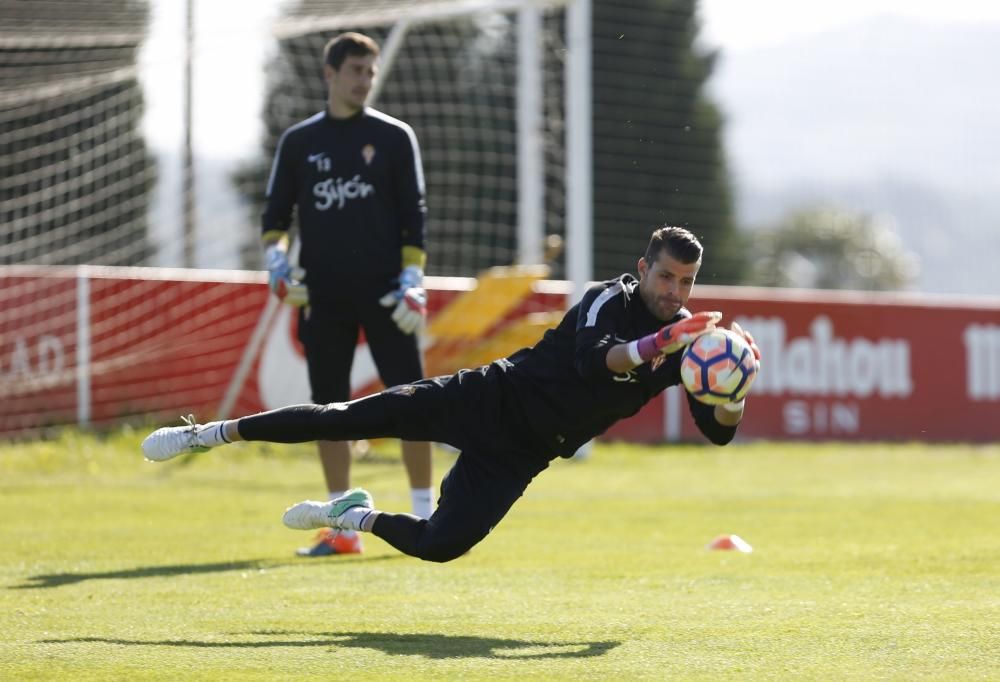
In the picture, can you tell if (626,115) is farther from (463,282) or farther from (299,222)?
(299,222)

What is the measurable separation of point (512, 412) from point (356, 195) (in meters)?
2.42

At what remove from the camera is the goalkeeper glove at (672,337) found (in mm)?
5441

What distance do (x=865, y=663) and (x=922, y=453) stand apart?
12212 millimetres

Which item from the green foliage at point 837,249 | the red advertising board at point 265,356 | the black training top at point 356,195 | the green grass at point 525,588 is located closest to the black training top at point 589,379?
the green grass at point 525,588

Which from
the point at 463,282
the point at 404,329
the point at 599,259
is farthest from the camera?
the point at 599,259

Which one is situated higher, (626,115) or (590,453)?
(626,115)

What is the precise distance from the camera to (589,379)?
6.04 m

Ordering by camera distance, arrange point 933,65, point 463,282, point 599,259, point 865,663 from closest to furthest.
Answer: point 865,663, point 463,282, point 599,259, point 933,65

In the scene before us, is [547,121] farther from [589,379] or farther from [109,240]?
[589,379]

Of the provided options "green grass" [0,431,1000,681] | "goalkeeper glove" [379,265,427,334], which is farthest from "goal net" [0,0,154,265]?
"goalkeeper glove" [379,265,427,334]

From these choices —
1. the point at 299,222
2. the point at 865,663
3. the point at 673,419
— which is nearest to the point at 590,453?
the point at 673,419

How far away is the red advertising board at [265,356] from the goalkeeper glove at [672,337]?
9172 millimetres

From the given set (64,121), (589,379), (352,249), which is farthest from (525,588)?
(64,121)

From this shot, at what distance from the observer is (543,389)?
613 cm
